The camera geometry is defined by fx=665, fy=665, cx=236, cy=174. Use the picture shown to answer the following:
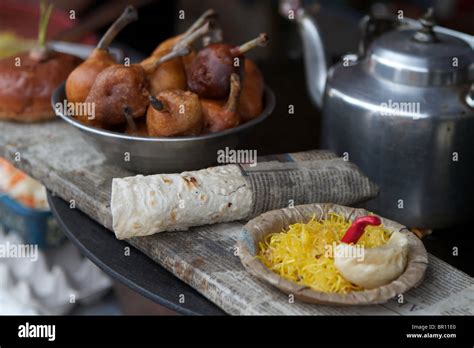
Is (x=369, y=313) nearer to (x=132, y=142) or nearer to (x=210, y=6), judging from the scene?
(x=132, y=142)

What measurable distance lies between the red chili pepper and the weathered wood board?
11 cm

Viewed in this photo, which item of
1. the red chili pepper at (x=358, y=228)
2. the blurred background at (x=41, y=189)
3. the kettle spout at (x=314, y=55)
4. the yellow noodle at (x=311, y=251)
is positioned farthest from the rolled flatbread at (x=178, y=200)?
the kettle spout at (x=314, y=55)

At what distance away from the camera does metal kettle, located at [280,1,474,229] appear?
4.42ft

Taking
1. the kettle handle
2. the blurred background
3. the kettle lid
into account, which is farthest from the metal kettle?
the kettle handle

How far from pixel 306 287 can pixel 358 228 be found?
142 mm

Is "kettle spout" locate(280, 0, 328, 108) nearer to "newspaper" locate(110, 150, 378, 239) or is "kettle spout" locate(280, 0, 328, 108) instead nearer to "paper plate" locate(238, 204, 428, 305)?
"newspaper" locate(110, 150, 378, 239)

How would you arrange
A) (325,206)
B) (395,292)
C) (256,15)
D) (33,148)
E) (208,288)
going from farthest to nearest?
(256,15) → (33,148) → (325,206) → (208,288) → (395,292)

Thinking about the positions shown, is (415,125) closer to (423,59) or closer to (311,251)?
(423,59)

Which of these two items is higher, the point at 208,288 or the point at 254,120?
the point at 254,120

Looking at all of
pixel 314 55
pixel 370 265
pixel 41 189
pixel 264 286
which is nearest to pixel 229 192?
pixel 264 286

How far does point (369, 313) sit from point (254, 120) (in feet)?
1.79

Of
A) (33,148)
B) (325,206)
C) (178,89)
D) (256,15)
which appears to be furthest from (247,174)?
(256,15)
